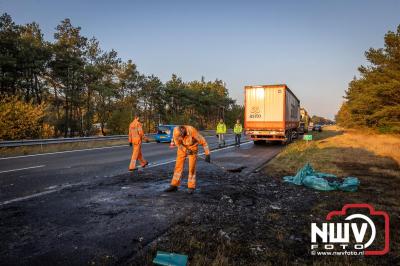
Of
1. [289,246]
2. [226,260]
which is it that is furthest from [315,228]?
[226,260]

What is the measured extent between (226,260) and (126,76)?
5274 centimetres

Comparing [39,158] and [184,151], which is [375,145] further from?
[39,158]

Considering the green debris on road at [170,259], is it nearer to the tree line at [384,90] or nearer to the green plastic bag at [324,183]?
the green plastic bag at [324,183]

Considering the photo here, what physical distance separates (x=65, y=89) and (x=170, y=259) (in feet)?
130

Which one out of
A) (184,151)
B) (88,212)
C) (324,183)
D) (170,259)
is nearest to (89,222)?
(88,212)

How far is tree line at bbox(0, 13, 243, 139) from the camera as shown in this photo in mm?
22359

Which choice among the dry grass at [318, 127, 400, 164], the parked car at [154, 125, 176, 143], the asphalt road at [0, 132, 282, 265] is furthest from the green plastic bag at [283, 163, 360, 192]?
the parked car at [154, 125, 176, 143]

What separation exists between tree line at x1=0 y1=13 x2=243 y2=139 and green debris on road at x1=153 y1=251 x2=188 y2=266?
14440mm

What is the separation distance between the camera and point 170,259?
3088mm

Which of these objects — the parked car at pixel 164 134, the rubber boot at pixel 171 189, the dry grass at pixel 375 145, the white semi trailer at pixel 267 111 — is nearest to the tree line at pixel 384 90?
the dry grass at pixel 375 145

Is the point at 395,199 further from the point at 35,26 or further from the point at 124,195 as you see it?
the point at 35,26

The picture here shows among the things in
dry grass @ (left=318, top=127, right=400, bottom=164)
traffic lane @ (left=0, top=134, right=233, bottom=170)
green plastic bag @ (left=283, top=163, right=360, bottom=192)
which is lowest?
dry grass @ (left=318, top=127, right=400, bottom=164)

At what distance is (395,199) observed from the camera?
6.03 m

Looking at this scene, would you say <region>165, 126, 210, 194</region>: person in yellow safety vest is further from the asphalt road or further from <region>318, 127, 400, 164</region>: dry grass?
<region>318, 127, 400, 164</region>: dry grass
